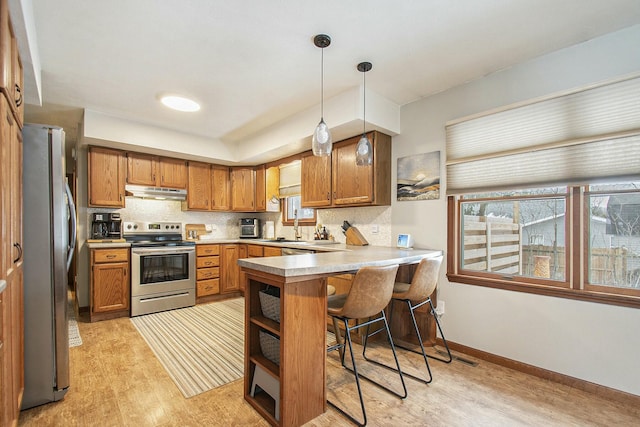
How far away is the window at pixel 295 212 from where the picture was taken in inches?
182

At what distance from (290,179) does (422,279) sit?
3.02 m

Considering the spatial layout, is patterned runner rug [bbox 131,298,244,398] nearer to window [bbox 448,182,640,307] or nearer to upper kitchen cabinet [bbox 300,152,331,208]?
upper kitchen cabinet [bbox 300,152,331,208]

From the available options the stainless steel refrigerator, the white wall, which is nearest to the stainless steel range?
the stainless steel refrigerator

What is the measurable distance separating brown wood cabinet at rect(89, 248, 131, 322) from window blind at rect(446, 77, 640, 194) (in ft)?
13.0

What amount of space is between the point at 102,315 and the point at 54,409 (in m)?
2.02

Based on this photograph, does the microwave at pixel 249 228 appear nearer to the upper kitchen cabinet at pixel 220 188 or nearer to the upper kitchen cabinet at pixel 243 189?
the upper kitchen cabinet at pixel 243 189

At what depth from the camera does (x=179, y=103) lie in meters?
3.29

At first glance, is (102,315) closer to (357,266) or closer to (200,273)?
(200,273)

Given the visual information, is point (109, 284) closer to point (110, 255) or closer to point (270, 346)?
point (110, 255)

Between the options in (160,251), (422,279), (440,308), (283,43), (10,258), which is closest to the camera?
(10,258)

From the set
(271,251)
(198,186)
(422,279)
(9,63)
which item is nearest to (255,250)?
(271,251)

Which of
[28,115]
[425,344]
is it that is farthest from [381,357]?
[28,115]

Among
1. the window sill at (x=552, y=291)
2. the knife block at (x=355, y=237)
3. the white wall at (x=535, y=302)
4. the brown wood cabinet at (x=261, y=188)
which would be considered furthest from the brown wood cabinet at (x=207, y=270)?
the window sill at (x=552, y=291)

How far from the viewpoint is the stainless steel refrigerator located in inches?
74.6
